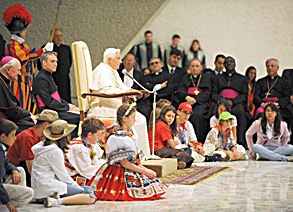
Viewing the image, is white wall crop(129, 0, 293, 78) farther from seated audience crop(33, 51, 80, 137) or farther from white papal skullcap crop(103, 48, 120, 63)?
seated audience crop(33, 51, 80, 137)

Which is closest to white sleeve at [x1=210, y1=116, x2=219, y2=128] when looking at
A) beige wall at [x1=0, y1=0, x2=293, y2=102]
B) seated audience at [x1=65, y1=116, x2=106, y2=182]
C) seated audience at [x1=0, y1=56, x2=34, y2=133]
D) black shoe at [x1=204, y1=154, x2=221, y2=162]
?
black shoe at [x1=204, y1=154, x2=221, y2=162]

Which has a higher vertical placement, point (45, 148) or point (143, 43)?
point (143, 43)

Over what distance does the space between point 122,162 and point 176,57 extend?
5586 mm

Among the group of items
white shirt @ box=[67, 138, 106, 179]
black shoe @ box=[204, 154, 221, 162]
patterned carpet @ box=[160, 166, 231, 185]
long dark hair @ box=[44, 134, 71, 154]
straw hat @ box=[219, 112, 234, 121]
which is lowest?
patterned carpet @ box=[160, 166, 231, 185]

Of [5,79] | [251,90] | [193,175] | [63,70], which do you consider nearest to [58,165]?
[5,79]

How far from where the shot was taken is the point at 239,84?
37.1 feet

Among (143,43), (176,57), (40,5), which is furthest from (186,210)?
(143,43)

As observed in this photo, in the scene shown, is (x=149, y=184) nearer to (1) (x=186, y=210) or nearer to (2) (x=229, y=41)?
(1) (x=186, y=210)

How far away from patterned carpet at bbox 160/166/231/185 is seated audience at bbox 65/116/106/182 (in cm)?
97

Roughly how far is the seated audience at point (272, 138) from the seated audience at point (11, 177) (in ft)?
14.3

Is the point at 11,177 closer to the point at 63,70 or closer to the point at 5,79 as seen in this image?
the point at 5,79

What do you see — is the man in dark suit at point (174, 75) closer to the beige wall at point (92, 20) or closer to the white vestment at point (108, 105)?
the beige wall at point (92, 20)

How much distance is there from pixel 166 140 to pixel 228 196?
217 centimetres

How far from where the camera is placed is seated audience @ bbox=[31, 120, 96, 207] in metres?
6.12
